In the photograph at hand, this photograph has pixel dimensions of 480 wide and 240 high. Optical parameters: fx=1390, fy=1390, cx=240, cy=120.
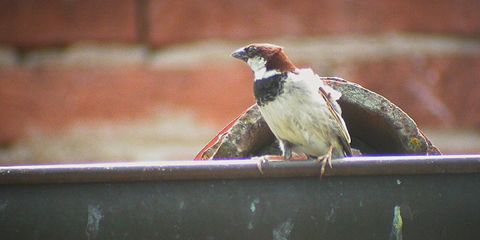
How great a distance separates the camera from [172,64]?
2.24 meters

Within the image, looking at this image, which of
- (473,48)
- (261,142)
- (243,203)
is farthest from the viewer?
(261,142)

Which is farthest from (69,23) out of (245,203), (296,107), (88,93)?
(296,107)

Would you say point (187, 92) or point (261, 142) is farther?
point (261, 142)

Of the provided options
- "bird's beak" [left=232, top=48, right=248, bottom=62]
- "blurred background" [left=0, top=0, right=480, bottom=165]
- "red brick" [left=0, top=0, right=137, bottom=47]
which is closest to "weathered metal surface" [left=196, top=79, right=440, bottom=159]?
"blurred background" [left=0, top=0, right=480, bottom=165]

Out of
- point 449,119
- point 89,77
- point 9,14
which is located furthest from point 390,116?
point 9,14

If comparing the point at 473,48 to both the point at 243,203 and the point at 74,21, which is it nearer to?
the point at 243,203

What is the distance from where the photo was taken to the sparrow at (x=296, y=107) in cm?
263

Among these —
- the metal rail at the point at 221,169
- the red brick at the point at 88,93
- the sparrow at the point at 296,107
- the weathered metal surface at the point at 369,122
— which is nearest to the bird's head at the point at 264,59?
the sparrow at the point at 296,107

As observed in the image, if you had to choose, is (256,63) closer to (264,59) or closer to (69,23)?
(264,59)

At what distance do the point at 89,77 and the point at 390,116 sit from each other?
509 mm

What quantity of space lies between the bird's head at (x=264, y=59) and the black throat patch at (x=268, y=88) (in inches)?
0.5

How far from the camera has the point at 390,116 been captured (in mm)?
2342

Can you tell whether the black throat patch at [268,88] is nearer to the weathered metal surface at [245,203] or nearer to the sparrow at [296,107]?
the sparrow at [296,107]

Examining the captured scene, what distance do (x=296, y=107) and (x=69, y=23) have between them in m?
0.61
